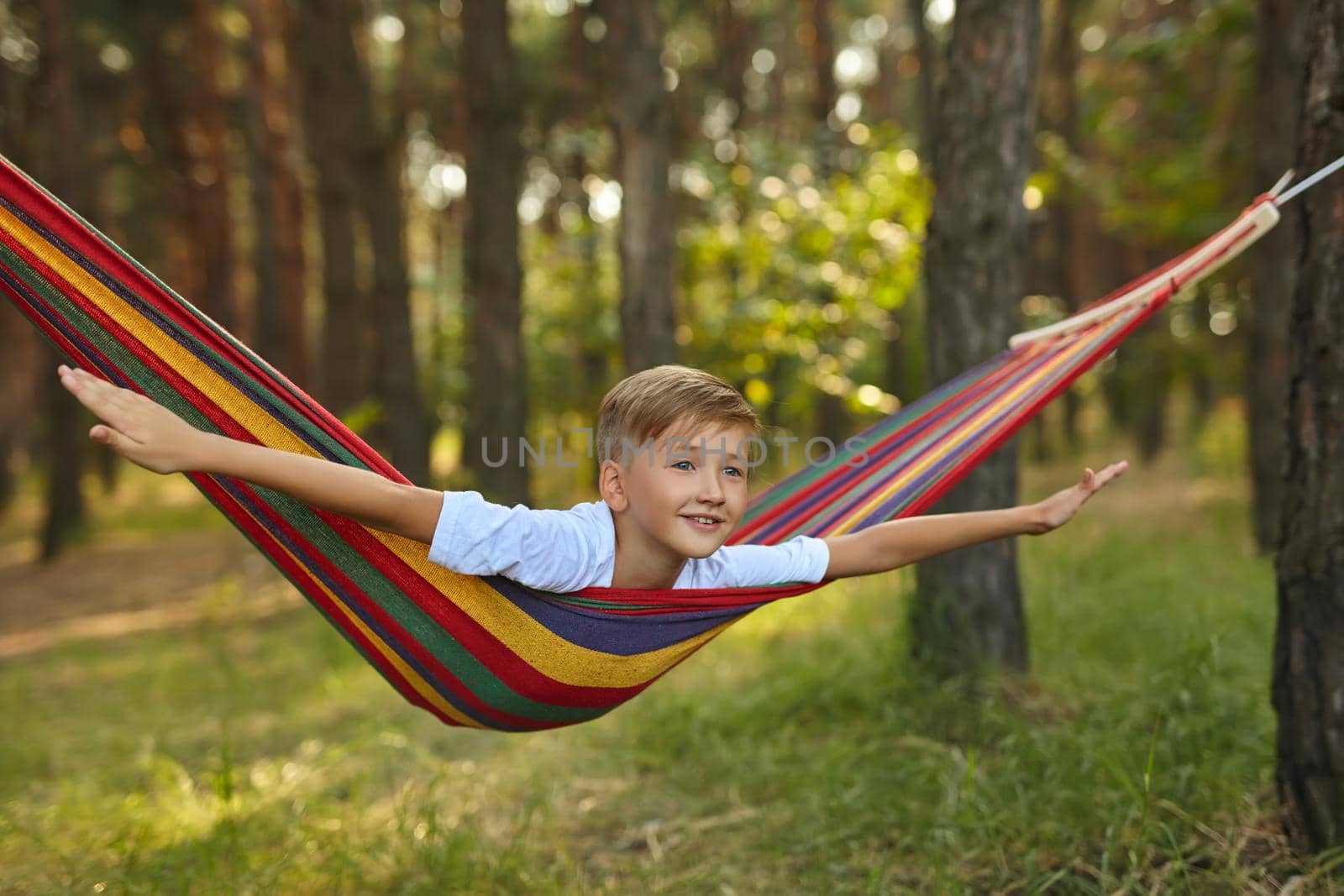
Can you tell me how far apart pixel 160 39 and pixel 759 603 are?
33.6 feet

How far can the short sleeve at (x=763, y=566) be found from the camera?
1624 millimetres

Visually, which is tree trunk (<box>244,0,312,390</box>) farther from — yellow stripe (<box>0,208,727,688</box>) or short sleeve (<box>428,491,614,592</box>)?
short sleeve (<box>428,491,614,592</box>)

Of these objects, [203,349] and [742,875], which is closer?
[203,349]

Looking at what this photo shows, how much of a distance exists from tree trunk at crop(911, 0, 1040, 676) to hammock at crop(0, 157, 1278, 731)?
0.78 metres

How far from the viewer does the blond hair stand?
1420mm

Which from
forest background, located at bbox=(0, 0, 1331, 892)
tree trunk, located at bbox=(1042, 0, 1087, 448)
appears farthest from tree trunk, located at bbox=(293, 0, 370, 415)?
tree trunk, located at bbox=(1042, 0, 1087, 448)

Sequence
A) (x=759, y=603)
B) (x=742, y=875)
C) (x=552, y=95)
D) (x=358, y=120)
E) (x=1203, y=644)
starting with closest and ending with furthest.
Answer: (x=759, y=603) < (x=742, y=875) < (x=1203, y=644) < (x=358, y=120) < (x=552, y=95)

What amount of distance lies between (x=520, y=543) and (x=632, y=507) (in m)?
0.17

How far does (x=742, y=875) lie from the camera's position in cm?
202

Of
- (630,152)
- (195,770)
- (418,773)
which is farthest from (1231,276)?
(195,770)

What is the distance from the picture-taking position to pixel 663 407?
142cm

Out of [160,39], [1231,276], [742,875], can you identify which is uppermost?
[160,39]

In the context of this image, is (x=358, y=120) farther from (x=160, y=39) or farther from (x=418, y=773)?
(x=160, y=39)

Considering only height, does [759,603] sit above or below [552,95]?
below
